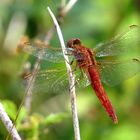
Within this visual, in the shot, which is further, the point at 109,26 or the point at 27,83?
the point at 109,26

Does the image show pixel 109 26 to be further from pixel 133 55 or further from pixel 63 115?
pixel 63 115

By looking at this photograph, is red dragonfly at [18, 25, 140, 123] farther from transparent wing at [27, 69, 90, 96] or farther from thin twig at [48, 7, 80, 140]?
thin twig at [48, 7, 80, 140]

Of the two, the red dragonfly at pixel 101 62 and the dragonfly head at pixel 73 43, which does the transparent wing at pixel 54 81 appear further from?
the dragonfly head at pixel 73 43

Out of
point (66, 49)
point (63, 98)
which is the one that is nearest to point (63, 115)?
point (66, 49)

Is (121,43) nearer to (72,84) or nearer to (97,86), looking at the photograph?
(97,86)

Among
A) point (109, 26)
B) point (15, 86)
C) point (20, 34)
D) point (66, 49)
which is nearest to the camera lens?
point (66, 49)

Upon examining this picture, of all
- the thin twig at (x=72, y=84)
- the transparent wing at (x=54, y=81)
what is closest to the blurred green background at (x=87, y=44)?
the transparent wing at (x=54, y=81)

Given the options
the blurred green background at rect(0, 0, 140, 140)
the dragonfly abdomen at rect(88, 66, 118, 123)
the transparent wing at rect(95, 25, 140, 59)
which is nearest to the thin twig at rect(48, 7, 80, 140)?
the dragonfly abdomen at rect(88, 66, 118, 123)
